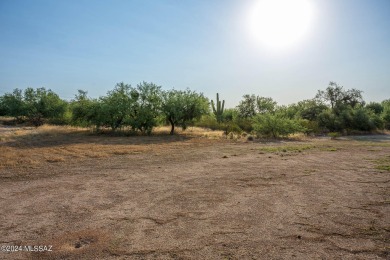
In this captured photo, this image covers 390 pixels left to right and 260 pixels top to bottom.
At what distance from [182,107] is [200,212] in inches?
937

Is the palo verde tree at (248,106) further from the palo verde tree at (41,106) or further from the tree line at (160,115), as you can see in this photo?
the palo verde tree at (41,106)

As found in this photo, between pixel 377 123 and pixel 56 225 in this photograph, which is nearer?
pixel 56 225

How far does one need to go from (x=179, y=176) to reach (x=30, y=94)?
40.3 meters

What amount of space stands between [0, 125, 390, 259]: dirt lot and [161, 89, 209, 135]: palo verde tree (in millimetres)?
18278

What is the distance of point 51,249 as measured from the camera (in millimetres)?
4383

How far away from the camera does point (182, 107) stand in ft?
95.9

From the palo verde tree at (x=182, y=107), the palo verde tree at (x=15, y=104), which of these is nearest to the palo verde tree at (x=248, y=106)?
the palo verde tree at (x=182, y=107)

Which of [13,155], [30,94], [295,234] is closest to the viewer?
[295,234]

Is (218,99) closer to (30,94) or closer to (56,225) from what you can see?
(30,94)

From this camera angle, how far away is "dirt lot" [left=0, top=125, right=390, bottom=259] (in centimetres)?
430

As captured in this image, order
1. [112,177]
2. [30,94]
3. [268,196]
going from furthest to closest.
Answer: [30,94] < [112,177] < [268,196]

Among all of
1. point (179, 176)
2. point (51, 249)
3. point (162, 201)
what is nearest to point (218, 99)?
point (179, 176)

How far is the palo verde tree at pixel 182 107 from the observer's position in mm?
28688

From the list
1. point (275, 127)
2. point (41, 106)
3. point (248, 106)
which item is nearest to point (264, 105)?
point (248, 106)
